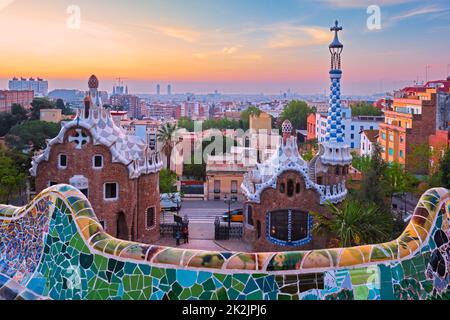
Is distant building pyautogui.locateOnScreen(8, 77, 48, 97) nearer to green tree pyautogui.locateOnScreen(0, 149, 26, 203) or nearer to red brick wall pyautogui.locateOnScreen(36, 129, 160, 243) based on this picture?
green tree pyautogui.locateOnScreen(0, 149, 26, 203)

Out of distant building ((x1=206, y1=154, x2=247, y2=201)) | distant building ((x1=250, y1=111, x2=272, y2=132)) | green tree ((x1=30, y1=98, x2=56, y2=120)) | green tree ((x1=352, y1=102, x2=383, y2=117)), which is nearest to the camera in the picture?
distant building ((x1=206, y1=154, x2=247, y2=201))

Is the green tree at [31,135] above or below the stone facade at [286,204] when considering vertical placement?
above

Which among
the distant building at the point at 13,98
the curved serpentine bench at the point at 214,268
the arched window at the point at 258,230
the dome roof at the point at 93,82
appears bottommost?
the arched window at the point at 258,230

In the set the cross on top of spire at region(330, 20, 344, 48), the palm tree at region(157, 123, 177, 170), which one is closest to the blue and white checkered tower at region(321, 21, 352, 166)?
the cross on top of spire at region(330, 20, 344, 48)

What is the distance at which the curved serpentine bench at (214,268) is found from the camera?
14.9 ft

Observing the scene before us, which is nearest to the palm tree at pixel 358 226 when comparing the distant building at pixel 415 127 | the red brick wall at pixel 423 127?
the distant building at pixel 415 127

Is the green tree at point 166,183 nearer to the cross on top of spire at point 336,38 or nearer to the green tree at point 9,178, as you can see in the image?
the green tree at point 9,178

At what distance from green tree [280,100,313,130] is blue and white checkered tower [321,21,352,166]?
54.8 m

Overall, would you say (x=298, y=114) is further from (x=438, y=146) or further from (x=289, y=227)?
(x=289, y=227)

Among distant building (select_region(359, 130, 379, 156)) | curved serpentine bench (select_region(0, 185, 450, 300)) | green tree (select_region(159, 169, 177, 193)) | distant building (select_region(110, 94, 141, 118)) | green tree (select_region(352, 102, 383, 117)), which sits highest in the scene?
distant building (select_region(110, 94, 141, 118))

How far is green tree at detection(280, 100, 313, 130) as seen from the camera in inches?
2975

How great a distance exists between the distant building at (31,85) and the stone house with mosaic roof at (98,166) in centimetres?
11083

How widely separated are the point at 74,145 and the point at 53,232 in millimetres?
14342

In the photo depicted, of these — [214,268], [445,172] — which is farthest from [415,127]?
[214,268]
